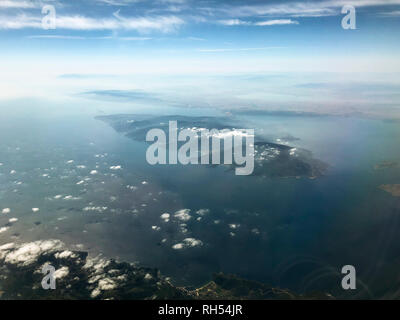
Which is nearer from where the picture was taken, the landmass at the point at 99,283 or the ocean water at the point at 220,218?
the landmass at the point at 99,283

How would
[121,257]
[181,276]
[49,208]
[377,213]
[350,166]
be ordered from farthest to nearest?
[350,166] < [49,208] < [377,213] < [121,257] < [181,276]

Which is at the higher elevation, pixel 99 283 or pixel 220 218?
pixel 220 218

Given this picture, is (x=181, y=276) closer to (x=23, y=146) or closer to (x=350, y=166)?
(x=350, y=166)

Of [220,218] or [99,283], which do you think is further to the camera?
[220,218]

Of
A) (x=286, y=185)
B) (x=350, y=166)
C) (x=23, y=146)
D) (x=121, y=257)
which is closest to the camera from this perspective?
(x=121, y=257)

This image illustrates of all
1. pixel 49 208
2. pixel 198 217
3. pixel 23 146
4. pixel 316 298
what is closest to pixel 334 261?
pixel 316 298

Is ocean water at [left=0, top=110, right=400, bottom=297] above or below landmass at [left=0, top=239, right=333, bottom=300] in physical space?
above

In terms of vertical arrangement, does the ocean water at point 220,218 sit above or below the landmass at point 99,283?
above

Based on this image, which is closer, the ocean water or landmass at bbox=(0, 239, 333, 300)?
landmass at bbox=(0, 239, 333, 300)
